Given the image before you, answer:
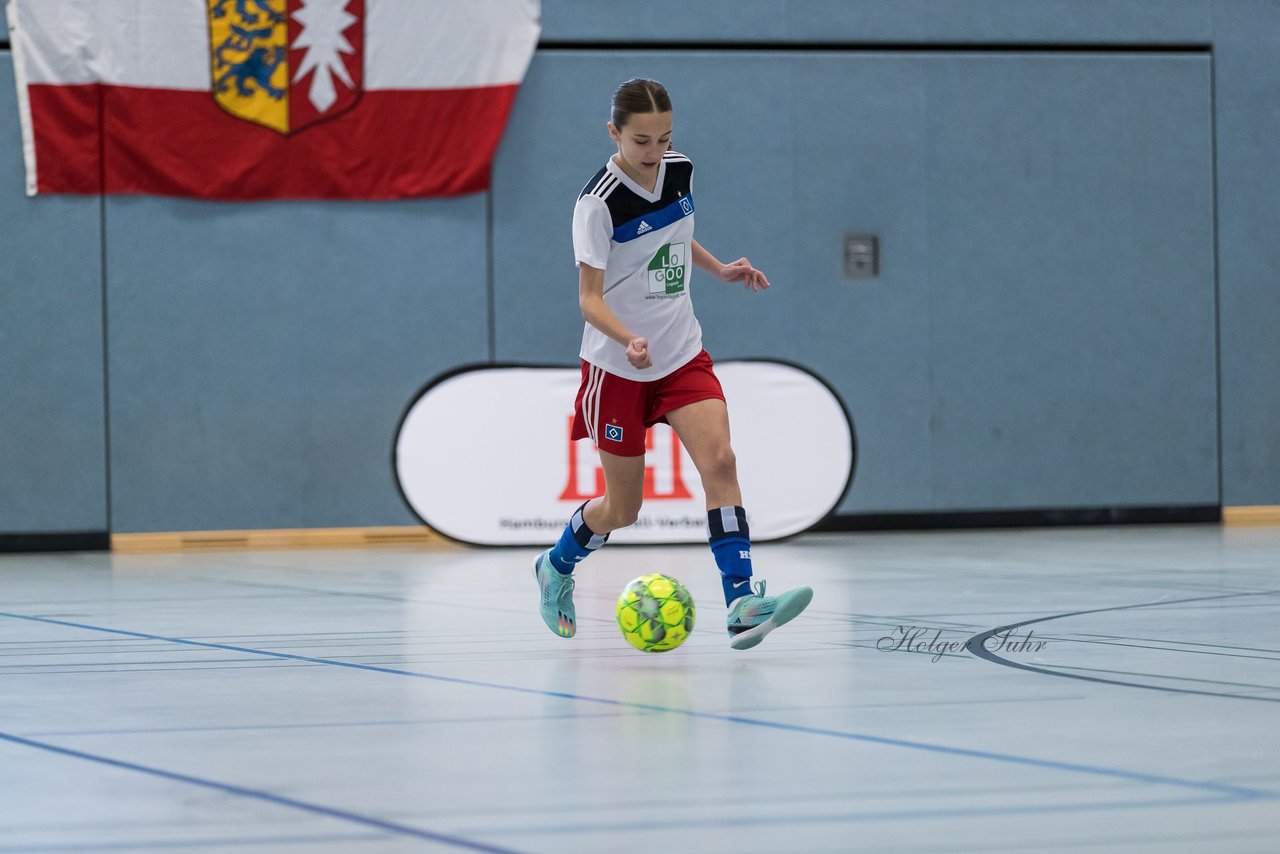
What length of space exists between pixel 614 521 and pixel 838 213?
6.35 m

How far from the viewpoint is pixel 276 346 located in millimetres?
10484

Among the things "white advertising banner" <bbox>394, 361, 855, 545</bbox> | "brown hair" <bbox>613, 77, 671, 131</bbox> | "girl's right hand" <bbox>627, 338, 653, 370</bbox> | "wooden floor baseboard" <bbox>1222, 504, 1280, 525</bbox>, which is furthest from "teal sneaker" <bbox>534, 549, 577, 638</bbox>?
"wooden floor baseboard" <bbox>1222, 504, 1280, 525</bbox>

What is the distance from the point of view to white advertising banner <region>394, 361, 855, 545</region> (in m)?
9.57

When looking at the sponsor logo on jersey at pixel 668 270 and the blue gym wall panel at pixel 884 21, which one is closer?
the sponsor logo on jersey at pixel 668 270

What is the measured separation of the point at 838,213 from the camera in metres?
11.0

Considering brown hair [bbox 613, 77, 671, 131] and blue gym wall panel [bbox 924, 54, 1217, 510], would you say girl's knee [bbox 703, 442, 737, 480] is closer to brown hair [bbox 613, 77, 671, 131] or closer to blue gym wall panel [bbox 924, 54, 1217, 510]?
brown hair [bbox 613, 77, 671, 131]

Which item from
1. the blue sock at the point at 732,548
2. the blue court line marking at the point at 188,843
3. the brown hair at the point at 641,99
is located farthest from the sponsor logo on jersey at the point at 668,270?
the blue court line marking at the point at 188,843

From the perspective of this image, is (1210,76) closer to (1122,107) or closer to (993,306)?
(1122,107)

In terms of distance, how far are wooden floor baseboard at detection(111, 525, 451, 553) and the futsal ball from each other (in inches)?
220

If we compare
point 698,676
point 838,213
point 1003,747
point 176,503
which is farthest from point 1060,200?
point 1003,747

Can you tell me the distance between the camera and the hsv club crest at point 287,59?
10.3 meters

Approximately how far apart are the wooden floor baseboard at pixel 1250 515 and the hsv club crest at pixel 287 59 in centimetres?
629

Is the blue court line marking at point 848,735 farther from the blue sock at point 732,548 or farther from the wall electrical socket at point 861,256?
the wall electrical socket at point 861,256

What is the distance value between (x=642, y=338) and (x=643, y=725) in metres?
1.42
